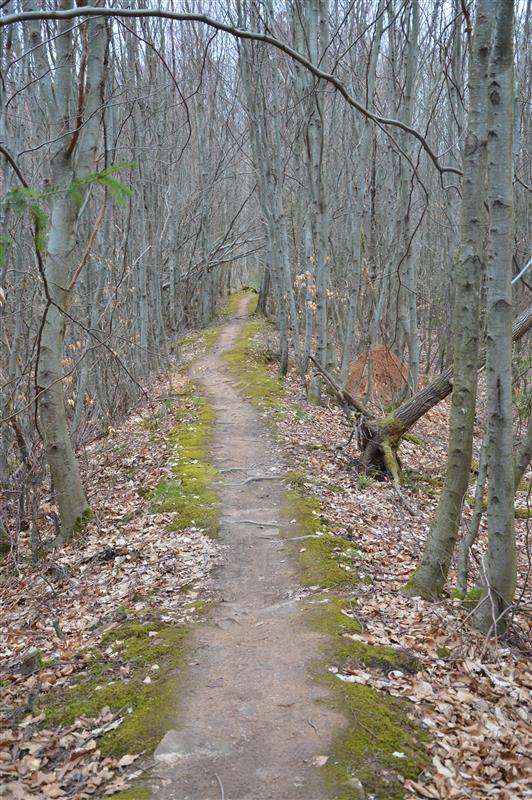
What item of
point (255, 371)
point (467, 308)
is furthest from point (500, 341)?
point (255, 371)

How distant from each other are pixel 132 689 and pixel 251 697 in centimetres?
77

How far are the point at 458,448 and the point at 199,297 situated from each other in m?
23.7

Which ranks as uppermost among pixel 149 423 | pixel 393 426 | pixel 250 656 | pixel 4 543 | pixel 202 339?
pixel 202 339

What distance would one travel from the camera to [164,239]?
18766mm

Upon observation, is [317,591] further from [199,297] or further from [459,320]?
[199,297]

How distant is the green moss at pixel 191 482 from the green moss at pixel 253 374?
1.41 meters

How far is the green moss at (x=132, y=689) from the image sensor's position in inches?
142

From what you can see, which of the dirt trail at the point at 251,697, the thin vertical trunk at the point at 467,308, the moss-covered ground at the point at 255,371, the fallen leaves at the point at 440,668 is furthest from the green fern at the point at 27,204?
the moss-covered ground at the point at 255,371

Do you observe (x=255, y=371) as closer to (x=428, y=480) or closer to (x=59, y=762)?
(x=428, y=480)

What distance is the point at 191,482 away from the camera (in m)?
8.33

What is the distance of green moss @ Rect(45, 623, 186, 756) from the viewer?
3.60 metres

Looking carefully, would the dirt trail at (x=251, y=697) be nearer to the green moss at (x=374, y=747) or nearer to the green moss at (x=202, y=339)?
the green moss at (x=374, y=747)

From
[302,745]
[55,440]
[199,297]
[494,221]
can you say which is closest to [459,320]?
[494,221]

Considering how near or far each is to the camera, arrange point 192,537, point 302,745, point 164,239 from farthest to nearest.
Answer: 1. point 164,239
2. point 192,537
3. point 302,745
